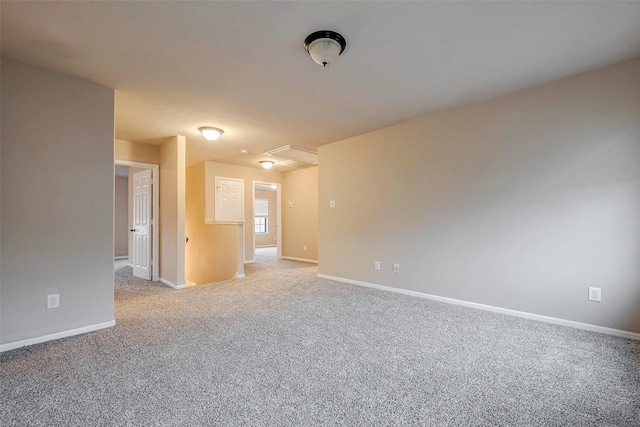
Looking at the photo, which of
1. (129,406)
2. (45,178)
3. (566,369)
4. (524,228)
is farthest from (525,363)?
(45,178)

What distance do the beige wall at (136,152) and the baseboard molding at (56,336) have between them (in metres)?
2.87

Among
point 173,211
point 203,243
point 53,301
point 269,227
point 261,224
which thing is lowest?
point 53,301

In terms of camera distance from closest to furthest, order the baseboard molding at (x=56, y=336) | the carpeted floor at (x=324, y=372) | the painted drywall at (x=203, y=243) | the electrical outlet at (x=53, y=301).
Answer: the carpeted floor at (x=324, y=372)
the baseboard molding at (x=56, y=336)
the electrical outlet at (x=53, y=301)
the painted drywall at (x=203, y=243)

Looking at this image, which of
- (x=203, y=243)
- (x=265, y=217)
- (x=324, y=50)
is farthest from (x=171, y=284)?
(x=265, y=217)

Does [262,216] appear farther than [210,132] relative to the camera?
Yes

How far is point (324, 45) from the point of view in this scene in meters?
2.08

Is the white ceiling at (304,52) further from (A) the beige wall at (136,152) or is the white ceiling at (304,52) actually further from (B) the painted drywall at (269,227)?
(B) the painted drywall at (269,227)

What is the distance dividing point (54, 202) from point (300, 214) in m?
5.06

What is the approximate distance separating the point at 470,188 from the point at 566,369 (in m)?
1.96

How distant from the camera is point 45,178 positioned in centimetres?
247

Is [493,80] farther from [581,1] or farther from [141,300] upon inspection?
[141,300]

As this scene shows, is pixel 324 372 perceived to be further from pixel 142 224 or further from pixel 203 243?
pixel 203 243


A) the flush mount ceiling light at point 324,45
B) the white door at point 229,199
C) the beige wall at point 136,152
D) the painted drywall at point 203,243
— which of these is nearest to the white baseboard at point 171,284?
the painted drywall at point 203,243

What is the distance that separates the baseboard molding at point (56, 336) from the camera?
2271 millimetres
